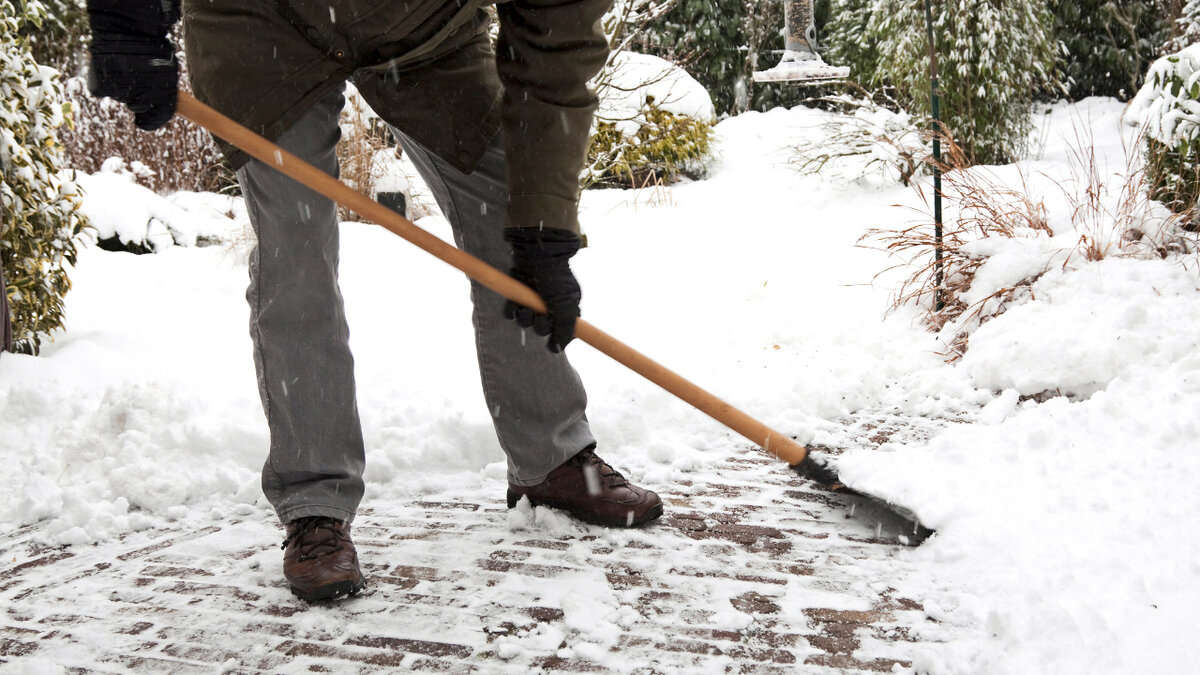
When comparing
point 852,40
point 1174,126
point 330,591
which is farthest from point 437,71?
point 852,40

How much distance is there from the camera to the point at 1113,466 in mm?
2396

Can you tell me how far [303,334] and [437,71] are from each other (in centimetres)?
69

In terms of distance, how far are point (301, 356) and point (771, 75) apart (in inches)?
138

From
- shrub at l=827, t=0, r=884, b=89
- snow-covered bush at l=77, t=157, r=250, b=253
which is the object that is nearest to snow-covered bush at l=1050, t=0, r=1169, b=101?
shrub at l=827, t=0, r=884, b=89

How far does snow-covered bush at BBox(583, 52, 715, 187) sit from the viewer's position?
7707 mm

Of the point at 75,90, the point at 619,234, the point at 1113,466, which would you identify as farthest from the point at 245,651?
the point at 75,90

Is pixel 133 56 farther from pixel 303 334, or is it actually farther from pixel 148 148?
pixel 148 148

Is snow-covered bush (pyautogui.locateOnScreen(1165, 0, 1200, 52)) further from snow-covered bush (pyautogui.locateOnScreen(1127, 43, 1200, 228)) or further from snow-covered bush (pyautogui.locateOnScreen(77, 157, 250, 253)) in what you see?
snow-covered bush (pyautogui.locateOnScreen(77, 157, 250, 253))

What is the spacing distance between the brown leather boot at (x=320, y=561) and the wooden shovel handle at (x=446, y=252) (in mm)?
665

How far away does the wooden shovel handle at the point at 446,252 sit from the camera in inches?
74.0

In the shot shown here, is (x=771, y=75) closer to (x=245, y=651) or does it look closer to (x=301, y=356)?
(x=301, y=356)

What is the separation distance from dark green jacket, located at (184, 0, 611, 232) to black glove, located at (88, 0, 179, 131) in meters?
0.12

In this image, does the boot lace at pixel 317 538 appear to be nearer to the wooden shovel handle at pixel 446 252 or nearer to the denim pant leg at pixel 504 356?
the denim pant leg at pixel 504 356

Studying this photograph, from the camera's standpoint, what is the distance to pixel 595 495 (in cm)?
238
